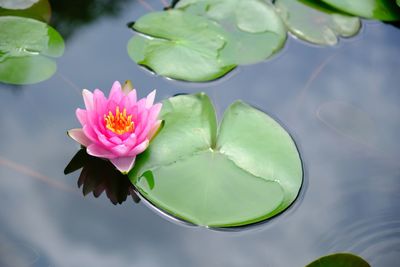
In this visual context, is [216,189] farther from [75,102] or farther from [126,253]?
[75,102]

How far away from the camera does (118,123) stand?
1.58 metres

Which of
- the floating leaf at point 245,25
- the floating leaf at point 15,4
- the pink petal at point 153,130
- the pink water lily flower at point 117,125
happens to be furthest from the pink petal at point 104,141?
the floating leaf at point 15,4

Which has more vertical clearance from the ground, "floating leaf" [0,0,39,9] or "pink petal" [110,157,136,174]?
"floating leaf" [0,0,39,9]

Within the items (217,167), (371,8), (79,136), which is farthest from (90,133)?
(371,8)

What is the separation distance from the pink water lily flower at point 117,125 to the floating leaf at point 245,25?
0.43 meters

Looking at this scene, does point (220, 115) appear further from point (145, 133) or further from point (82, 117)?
point (82, 117)

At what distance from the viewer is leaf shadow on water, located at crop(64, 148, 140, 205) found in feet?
5.13

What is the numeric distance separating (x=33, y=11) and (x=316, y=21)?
103 centimetres

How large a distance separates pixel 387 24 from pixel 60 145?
52.7 inches

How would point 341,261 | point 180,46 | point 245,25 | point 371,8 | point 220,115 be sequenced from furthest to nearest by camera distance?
point 371,8 → point 245,25 → point 180,46 → point 220,115 → point 341,261

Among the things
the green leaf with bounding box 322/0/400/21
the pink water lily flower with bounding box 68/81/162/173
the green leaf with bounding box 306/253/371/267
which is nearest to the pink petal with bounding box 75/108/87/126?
the pink water lily flower with bounding box 68/81/162/173

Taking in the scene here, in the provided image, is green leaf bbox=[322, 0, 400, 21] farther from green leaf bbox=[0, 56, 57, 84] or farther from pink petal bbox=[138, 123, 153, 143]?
green leaf bbox=[0, 56, 57, 84]

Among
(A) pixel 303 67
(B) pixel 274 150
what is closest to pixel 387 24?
(A) pixel 303 67

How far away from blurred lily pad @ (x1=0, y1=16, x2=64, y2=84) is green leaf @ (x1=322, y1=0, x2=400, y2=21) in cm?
104
